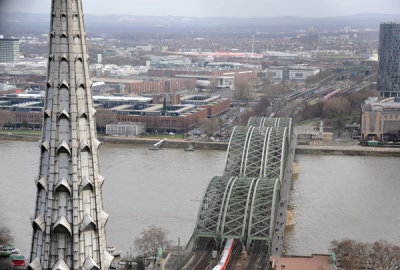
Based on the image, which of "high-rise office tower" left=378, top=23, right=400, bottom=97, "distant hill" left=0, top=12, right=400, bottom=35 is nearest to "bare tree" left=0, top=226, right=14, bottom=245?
"high-rise office tower" left=378, top=23, right=400, bottom=97

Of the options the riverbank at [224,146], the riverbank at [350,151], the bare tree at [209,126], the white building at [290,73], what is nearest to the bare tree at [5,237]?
the riverbank at [224,146]

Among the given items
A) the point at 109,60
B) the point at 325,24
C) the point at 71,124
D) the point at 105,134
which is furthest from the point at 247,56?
the point at 71,124

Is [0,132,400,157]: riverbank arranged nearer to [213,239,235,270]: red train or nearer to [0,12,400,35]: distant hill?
[213,239,235,270]: red train

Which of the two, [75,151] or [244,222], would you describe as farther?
[244,222]

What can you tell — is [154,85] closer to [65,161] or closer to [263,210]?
[263,210]

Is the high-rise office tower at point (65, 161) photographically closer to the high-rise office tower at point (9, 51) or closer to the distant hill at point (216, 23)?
the high-rise office tower at point (9, 51)

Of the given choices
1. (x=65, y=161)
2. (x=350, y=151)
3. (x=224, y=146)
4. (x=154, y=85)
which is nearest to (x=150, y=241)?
(x=65, y=161)

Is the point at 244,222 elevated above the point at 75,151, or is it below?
below

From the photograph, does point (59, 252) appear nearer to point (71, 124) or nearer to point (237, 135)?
point (71, 124)
